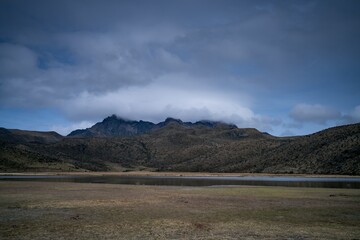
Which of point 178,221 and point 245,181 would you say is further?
point 245,181

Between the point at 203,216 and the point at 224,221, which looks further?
the point at 203,216

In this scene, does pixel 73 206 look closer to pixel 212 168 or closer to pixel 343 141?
pixel 343 141

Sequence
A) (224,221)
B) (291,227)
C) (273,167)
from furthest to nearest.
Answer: (273,167), (224,221), (291,227)

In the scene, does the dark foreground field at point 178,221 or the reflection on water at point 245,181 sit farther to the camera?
the reflection on water at point 245,181

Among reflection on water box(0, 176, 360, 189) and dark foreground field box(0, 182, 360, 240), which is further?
reflection on water box(0, 176, 360, 189)

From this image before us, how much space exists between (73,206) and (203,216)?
1233 centimetres

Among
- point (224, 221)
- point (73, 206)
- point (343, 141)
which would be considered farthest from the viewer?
point (343, 141)

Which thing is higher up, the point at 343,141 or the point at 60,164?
the point at 343,141

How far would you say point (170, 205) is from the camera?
32.2 metres

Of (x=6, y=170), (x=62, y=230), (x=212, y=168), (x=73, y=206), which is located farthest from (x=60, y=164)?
(x=62, y=230)

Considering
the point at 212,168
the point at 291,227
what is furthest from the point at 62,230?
the point at 212,168

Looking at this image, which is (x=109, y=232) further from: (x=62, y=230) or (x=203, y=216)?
(x=203, y=216)

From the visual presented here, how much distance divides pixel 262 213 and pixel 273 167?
398 feet

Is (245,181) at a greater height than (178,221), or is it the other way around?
(178,221)
